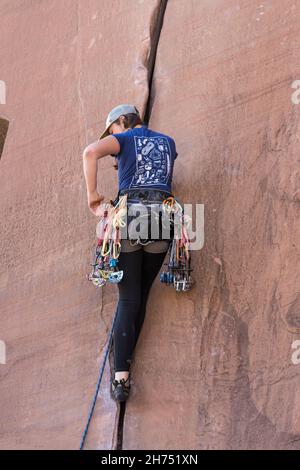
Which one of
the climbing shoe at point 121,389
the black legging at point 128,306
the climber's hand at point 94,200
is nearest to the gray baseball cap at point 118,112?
the climber's hand at point 94,200

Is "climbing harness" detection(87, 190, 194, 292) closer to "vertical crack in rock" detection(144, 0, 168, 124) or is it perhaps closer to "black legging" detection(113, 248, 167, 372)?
"black legging" detection(113, 248, 167, 372)

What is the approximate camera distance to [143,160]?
3.60 m

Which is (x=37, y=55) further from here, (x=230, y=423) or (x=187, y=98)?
(x=230, y=423)

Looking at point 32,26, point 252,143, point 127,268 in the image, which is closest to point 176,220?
point 127,268

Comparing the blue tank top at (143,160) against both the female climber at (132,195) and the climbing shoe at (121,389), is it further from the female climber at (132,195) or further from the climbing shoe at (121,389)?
the climbing shoe at (121,389)

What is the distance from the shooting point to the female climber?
11.8ft

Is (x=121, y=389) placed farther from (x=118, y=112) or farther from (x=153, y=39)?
(x=153, y=39)

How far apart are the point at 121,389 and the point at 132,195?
0.82 meters

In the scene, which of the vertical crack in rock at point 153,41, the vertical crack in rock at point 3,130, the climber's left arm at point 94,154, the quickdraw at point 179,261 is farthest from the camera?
the vertical crack in rock at point 3,130

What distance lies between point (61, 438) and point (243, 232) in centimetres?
118

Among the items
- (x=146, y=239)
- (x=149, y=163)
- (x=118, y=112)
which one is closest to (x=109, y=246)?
(x=146, y=239)

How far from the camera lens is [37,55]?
14.4 ft

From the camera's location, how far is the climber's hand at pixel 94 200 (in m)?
3.60

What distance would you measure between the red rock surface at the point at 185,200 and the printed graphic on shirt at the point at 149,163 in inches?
11.3
